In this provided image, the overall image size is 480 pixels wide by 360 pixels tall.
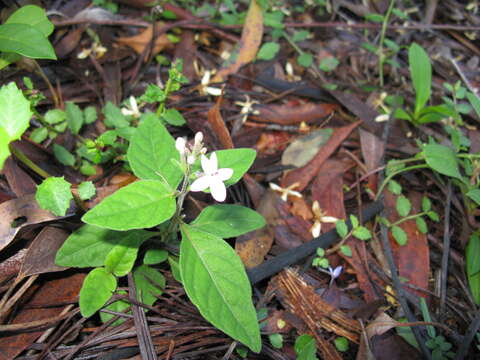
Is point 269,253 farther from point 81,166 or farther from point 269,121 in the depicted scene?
point 81,166

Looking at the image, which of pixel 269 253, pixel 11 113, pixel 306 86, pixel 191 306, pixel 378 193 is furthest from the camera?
pixel 306 86

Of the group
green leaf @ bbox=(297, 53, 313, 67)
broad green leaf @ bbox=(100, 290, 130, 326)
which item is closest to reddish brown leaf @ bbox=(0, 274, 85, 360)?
broad green leaf @ bbox=(100, 290, 130, 326)

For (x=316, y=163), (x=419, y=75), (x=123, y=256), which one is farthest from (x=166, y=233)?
(x=419, y=75)

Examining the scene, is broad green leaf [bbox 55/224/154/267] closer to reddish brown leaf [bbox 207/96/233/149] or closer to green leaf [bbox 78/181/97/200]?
green leaf [bbox 78/181/97/200]

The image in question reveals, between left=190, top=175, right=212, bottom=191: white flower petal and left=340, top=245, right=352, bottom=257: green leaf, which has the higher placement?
left=190, top=175, right=212, bottom=191: white flower petal

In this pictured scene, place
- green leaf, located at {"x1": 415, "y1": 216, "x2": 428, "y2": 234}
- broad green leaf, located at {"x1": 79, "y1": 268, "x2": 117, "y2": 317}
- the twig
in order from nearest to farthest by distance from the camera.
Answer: broad green leaf, located at {"x1": 79, "y1": 268, "x2": 117, "y2": 317}
the twig
green leaf, located at {"x1": 415, "y1": 216, "x2": 428, "y2": 234}

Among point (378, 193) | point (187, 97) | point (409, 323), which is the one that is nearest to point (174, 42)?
point (187, 97)

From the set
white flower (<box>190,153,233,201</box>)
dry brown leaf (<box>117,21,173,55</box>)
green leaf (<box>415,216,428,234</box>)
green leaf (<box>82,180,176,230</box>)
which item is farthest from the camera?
dry brown leaf (<box>117,21,173,55</box>)
